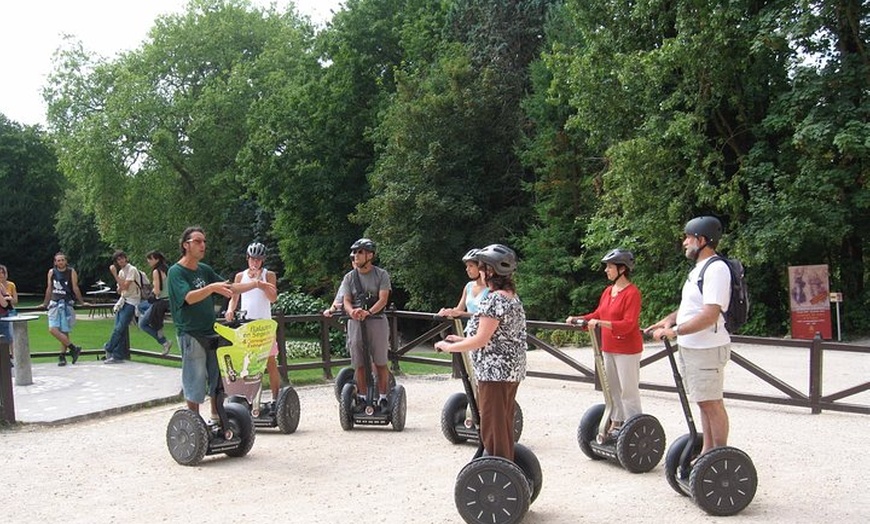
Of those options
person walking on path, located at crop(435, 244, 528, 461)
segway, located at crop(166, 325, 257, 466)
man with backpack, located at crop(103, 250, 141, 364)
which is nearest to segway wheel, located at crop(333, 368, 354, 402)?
segway, located at crop(166, 325, 257, 466)

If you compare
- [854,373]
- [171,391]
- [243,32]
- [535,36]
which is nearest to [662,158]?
[854,373]

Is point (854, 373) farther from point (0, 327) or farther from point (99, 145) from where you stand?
point (99, 145)

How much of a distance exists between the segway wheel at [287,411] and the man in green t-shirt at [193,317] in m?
1.35

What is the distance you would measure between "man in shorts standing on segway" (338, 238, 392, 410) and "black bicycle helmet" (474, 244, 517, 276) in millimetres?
3524

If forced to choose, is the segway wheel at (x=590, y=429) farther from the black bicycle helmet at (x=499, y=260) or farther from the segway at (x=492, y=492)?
the black bicycle helmet at (x=499, y=260)

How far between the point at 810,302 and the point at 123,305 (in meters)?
16.1

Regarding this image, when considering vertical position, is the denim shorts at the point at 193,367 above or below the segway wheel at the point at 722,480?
above

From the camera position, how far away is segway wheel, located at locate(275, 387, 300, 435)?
350 inches

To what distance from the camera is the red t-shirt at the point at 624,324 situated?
22.9 feet

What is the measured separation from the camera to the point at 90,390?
→ 39.6ft

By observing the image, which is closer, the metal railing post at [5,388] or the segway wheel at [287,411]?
the segway wheel at [287,411]

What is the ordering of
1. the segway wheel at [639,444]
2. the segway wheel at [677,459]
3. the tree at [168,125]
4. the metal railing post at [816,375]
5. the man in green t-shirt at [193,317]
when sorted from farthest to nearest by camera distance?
the tree at [168,125]
the metal railing post at [816,375]
the man in green t-shirt at [193,317]
the segway wheel at [639,444]
the segway wheel at [677,459]

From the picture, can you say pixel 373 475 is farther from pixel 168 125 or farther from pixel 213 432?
pixel 168 125

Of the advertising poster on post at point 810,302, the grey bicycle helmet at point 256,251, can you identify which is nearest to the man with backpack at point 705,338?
the grey bicycle helmet at point 256,251
